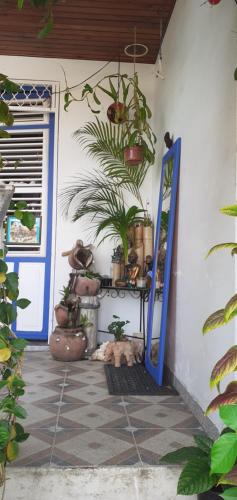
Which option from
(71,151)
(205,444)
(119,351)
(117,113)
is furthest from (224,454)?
(71,151)

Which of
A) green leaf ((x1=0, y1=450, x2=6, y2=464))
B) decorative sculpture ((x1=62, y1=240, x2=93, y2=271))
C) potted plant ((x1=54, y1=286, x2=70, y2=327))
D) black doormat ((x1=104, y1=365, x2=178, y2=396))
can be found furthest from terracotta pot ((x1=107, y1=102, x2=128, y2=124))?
green leaf ((x1=0, y1=450, x2=6, y2=464))

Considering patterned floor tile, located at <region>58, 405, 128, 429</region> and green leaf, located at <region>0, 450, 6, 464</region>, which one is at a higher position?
green leaf, located at <region>0, 450, 6, 464</region>

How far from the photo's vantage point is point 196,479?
4.44ft

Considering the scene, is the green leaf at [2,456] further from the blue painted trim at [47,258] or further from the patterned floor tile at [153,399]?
the blue painted trim at [47,258]

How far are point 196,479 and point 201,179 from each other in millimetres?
1764

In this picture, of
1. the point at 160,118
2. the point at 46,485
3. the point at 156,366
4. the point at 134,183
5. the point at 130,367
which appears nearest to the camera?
the point at 46,485

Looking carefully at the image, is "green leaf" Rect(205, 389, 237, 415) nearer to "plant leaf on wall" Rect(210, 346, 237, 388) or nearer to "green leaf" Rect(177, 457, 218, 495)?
"plant leaf on wall" Rect(210, 346, 237, 388)

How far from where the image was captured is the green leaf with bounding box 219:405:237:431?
985 mm

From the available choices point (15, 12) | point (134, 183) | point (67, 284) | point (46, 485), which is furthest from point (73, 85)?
point (46, 485)

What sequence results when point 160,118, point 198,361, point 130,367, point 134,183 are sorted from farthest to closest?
1. point 134,183
2. point 160,118
3. point 130,367
4. point 198,361

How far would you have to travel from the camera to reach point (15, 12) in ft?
13.5

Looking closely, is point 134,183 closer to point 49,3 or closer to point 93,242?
point 93,242

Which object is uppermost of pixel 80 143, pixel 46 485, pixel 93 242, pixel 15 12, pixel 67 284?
pixel 15 12

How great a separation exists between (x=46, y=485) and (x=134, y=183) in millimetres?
3355
